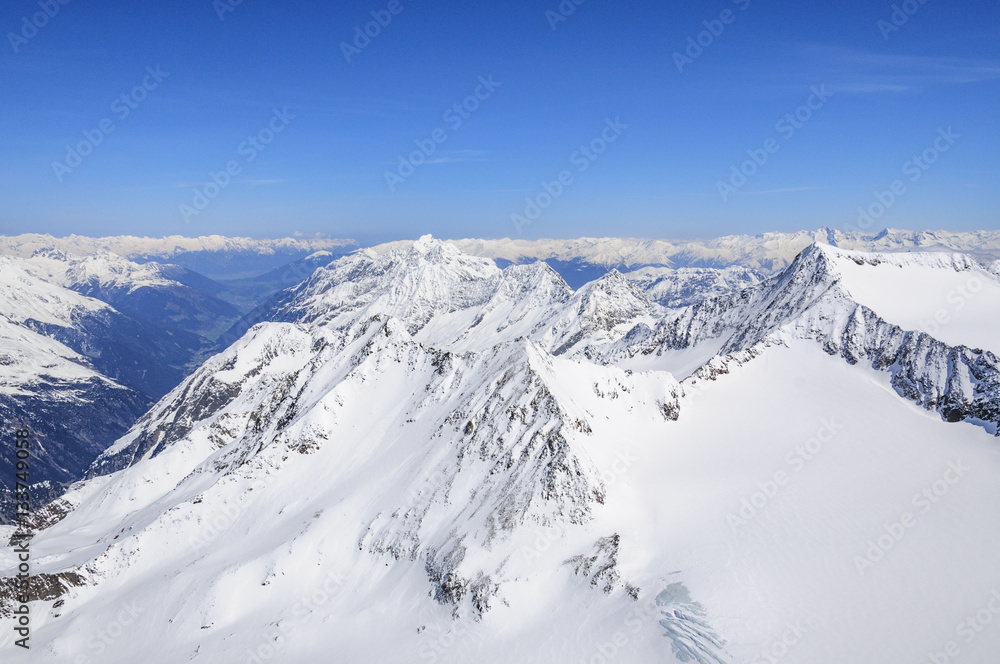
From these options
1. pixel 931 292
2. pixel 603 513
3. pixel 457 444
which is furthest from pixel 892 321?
pixel 457 444

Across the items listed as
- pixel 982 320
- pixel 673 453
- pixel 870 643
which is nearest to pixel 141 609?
pixel 673 453

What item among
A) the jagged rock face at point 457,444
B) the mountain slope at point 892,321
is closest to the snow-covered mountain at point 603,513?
the jagged rock face at point 457,444

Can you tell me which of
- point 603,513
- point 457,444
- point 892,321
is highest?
point 892,321

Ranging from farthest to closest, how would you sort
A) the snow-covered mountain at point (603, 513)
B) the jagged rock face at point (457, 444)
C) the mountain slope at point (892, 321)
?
1. the mountain slope at point (892, 321)
2. the jagged rock face at point (457, 444)
3. the snow-covered mountain at point (603, 513)

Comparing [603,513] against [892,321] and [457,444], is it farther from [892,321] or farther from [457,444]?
[892,321]

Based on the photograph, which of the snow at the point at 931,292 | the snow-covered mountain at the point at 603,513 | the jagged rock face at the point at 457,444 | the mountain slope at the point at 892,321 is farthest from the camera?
the snow at the point at 931,292

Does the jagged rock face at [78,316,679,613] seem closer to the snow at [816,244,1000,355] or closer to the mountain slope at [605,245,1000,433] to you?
the mountain slope at [605,245,1000,433]

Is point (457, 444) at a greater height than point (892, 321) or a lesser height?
lesser

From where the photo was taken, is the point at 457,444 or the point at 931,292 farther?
the point at 931,292

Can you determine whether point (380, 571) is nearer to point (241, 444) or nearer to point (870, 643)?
point (870, 643)

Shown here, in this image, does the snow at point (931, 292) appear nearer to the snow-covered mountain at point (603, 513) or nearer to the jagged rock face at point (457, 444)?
the snow-covered mountain at point (603, 513)
